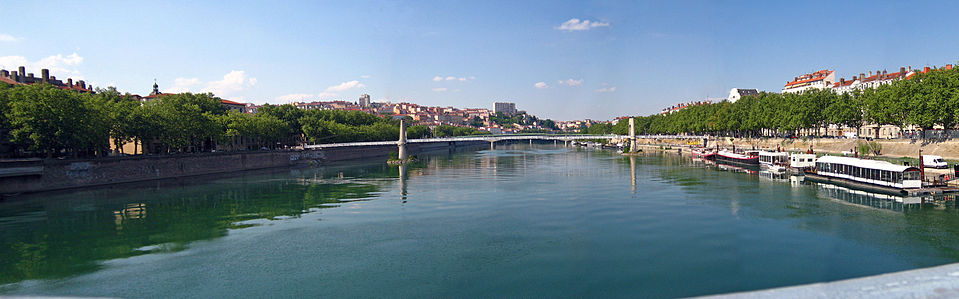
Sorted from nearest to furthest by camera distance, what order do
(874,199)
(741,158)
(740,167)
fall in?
(874,199), (740,167), (741,158)

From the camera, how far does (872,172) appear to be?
30.8 metres

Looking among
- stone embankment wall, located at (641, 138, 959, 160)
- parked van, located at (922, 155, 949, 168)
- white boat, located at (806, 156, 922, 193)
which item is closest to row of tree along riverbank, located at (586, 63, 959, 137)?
stone embankment wall, located at (641, 138, 959, 160)

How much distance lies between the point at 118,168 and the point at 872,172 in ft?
172

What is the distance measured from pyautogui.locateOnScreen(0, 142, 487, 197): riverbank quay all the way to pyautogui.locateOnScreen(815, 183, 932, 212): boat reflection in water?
4929 cm

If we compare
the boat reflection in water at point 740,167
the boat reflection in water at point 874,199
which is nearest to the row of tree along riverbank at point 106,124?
the boat reflection in water at point 874,199

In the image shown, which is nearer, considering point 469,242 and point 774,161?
point 469,242

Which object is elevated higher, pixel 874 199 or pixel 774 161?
pixel 774 161

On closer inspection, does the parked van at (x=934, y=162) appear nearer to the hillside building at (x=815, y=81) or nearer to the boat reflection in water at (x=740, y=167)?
the boat reflection in water at (x=740, y=167)

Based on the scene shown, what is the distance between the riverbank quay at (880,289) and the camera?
24.6 feet

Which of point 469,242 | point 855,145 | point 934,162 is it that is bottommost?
point 469,242

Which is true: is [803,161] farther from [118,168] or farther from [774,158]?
[118,168]

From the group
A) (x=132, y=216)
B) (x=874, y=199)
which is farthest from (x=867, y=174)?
(x=132, y=216)

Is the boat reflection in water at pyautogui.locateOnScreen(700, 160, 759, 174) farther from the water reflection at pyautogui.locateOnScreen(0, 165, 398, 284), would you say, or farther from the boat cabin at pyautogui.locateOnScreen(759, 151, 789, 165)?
the water reflection at pyautogui.locateOnScreen(0, 165, 398, 284)

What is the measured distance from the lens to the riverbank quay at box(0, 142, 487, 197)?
35.2 metres
